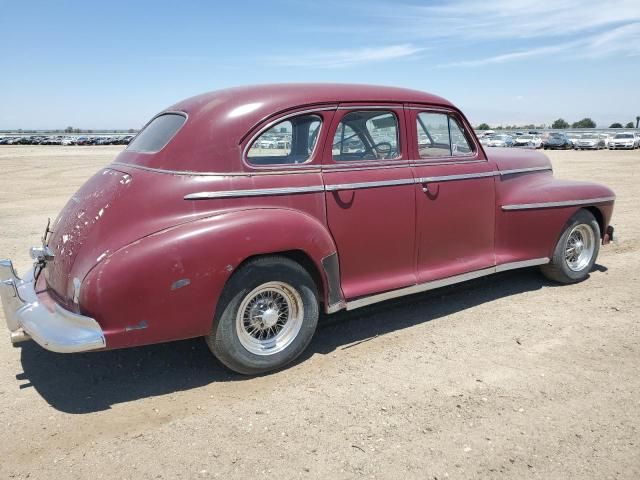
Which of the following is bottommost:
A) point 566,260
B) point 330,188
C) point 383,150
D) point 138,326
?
point 566,260

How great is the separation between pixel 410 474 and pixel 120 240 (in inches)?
80.2

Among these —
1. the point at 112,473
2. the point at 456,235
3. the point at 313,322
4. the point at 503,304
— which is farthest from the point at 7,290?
the point at 503,304

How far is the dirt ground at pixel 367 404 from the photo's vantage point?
2.62 metres

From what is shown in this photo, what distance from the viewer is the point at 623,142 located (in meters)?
36.9

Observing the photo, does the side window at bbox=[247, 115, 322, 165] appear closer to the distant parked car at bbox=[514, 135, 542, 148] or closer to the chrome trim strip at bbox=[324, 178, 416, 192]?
the chrome trim strip at bbox=[324, 178, 416, 192]

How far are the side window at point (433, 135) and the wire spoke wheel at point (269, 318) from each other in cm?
169

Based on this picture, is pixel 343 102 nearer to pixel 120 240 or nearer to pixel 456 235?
pixel 456 235

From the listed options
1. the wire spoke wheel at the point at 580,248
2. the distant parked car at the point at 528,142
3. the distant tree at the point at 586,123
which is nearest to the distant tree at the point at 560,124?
the distant tree at the point at 586,123

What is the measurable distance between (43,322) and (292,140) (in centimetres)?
202

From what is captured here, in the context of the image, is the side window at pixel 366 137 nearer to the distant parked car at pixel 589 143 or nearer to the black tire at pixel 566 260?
the black tire at pixel 566 260

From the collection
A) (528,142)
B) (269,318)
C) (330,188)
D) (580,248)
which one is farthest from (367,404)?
(528,142)

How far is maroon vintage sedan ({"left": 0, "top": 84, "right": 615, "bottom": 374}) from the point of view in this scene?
3.07 m

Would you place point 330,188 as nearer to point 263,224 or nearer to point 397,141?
point 263,224

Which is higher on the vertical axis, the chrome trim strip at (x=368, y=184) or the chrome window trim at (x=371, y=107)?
the chrome window trim at (x=371, y=107)
